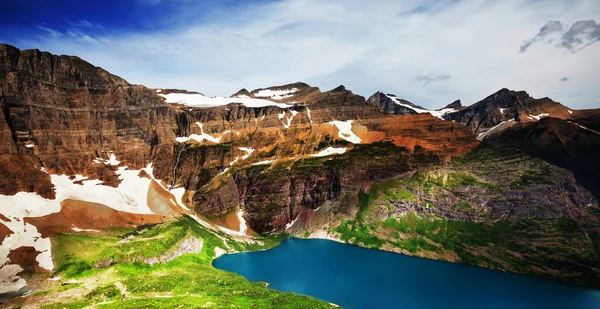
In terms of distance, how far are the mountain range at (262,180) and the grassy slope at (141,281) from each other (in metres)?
1.02

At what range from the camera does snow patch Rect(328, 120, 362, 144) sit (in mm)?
168650

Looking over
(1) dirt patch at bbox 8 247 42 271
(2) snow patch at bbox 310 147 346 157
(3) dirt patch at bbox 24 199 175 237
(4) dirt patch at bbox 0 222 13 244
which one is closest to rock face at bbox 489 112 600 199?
(2) snow patch at bbox 310 147 346 157

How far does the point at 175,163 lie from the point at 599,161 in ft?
529

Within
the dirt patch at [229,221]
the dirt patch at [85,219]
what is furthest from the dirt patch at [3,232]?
the dirt patch at [229,221]

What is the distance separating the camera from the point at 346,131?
173875 millimetres

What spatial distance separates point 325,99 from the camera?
18612cm

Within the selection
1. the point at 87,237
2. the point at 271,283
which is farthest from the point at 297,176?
the point at 87,237

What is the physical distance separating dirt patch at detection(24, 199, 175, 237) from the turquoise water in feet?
96.5

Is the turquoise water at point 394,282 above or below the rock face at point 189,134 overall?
below

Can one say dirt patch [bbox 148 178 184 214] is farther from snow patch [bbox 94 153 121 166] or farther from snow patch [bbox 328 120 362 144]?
snow patch [bbox 328 120 362 144]

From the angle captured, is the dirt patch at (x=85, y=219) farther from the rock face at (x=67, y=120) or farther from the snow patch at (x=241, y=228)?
the snow patch at (x=241, y=228)

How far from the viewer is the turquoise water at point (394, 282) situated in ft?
246

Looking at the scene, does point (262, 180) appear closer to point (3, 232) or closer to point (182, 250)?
point (182, 250)

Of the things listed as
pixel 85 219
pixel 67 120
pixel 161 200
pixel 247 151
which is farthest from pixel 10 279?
pixel 247 151
